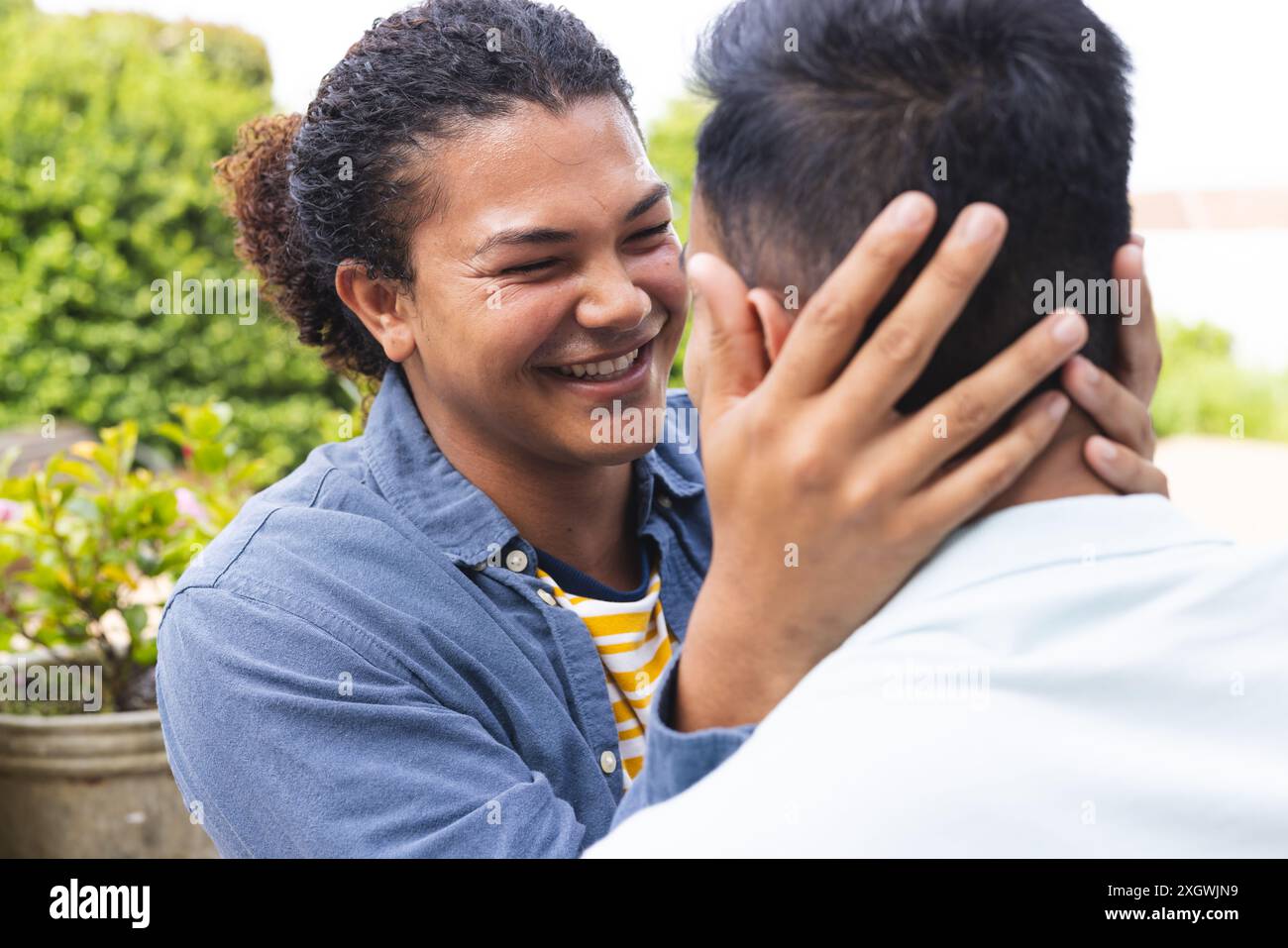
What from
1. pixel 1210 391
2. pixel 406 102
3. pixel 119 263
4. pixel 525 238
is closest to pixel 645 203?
pixel 525 238

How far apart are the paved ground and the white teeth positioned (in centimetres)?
621

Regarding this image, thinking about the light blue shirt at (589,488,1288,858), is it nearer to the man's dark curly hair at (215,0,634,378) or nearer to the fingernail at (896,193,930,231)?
the fingernail at (896,193,930,231)

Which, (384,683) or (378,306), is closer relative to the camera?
(384,683)

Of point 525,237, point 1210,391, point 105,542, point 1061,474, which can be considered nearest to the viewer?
point 1061,474

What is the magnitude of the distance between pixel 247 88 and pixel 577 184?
9.36m

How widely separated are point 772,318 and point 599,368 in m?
0.90

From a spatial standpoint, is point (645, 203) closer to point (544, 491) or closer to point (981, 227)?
point (544, 491)

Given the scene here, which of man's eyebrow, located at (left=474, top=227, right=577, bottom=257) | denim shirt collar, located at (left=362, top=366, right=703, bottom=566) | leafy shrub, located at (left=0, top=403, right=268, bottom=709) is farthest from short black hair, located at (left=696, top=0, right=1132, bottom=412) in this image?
leafy shrub, located at (left=0, top=403, right=268, bottom=709)

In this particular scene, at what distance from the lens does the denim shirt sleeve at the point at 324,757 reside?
1681mm

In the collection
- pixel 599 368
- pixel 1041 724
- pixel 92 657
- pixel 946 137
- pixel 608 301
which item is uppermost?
pixel 946 137

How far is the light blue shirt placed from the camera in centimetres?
116

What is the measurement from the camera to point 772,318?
1331mm

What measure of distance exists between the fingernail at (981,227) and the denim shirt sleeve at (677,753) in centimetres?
54
